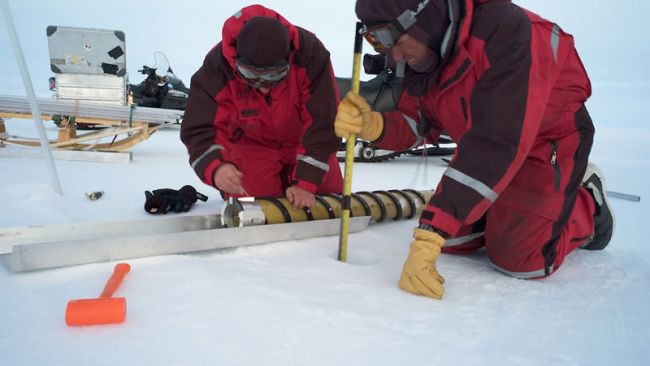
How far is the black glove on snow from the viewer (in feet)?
7.30

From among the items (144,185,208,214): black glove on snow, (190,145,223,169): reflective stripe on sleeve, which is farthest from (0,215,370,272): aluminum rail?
(144,185,208,214): black glove on snow

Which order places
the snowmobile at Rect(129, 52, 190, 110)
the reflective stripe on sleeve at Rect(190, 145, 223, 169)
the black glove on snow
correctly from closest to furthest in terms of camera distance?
the reflective stripe on sleeve at Rect(190, 145, 223, 169), the black glove on snow, the snowmobile at Rect(129, 52, 190, 110)

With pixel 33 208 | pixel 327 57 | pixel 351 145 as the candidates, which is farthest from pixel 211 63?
pixel 33 208

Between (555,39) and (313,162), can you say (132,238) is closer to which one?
(313,162)

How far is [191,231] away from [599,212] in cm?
167

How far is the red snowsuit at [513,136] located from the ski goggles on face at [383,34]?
0.19 m

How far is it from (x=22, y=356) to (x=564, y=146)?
1.68 m

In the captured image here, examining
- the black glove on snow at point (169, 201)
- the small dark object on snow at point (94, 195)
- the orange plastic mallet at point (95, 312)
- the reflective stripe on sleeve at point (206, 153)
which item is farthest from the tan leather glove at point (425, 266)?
the small dark object on snow at point (94, 195)

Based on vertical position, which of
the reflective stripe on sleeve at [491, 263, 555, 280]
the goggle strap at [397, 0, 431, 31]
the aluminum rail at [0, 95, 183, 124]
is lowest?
the reflective stripe on sleeve at [491, 263, 555, 280]

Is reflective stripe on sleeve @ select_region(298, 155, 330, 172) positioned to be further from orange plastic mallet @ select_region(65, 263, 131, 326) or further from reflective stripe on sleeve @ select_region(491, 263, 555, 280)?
orange plastic mallet @ select_region(65, 263, 131, 326)

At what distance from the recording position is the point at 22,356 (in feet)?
2.79

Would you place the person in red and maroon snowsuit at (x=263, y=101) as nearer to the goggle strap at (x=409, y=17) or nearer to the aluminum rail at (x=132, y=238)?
the aluminum rail at (x=132, y=238)

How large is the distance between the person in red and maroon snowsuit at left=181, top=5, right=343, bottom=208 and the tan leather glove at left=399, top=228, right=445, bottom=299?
702mm

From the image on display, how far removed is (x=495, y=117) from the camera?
47.8 inches
